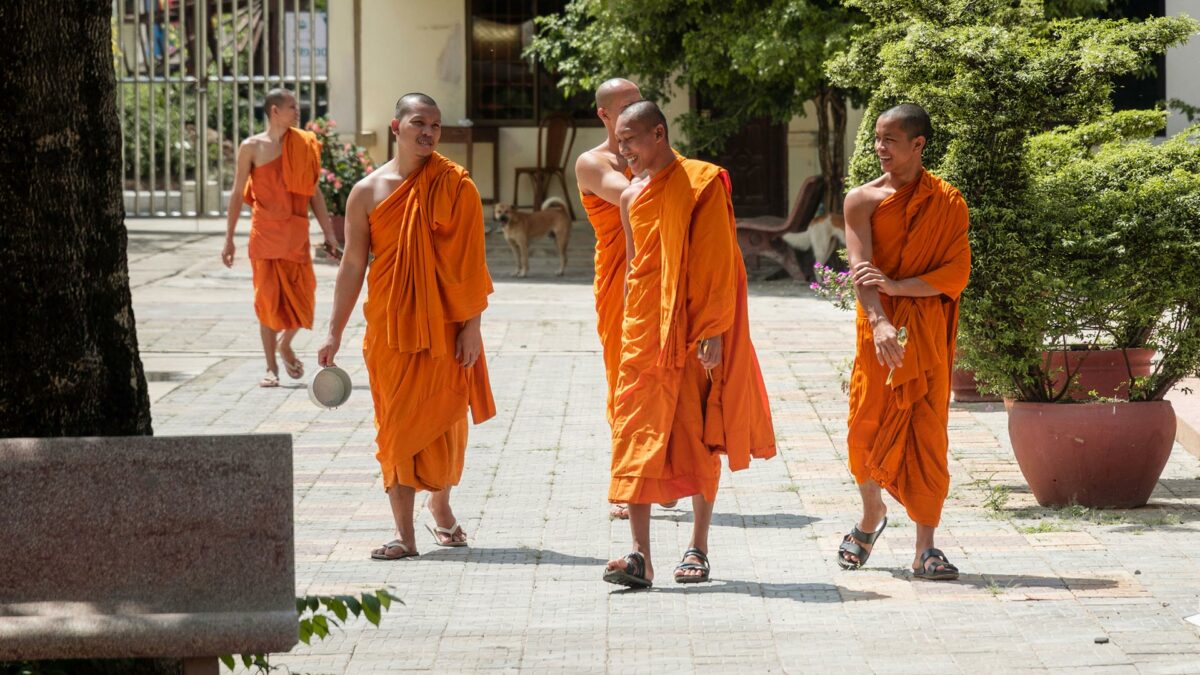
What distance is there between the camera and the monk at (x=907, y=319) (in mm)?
6215

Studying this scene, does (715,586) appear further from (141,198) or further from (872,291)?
(141,198)

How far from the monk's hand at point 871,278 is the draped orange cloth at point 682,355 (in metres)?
0.43

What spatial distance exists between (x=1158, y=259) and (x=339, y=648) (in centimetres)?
373

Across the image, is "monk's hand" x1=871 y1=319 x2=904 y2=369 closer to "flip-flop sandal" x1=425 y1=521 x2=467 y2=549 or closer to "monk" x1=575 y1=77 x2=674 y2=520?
"monk" x1=575 y1=77 x2=674 y2=520

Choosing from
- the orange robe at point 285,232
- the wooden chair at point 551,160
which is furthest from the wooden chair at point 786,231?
the orange robe at point 285,232

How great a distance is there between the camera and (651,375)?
6.10 metres

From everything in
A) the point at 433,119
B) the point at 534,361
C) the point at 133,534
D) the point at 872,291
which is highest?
the point at 433,119

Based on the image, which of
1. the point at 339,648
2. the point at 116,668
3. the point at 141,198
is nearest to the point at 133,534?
the point at 116,668

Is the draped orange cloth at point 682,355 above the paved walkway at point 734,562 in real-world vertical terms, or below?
above

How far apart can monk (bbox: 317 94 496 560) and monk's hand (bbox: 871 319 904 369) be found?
1623 mm

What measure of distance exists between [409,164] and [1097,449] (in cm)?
309

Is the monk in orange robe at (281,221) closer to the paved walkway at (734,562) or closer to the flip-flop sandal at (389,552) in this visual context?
the paved walkway at (734,562)

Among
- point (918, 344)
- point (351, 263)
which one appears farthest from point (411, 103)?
point (918, 344)

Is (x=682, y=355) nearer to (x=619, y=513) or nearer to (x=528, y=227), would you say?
(x=619, y=513)
